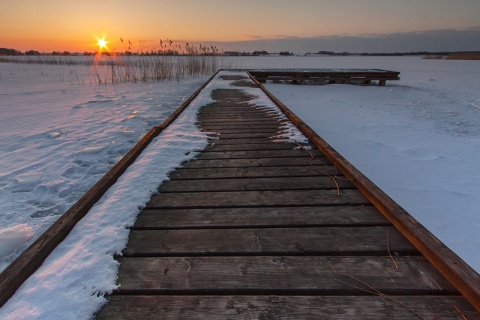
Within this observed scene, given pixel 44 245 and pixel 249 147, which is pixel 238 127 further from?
pixel 44 245

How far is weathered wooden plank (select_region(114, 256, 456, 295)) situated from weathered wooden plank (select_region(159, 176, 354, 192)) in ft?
2.78

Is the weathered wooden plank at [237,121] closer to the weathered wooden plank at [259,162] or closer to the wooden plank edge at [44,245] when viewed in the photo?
the weathered wooden plank at [259,162]

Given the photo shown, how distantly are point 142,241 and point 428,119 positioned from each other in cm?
791

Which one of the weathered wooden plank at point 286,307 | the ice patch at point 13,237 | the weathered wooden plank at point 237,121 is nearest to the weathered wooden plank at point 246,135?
the weathered wooden plank at point 237,121

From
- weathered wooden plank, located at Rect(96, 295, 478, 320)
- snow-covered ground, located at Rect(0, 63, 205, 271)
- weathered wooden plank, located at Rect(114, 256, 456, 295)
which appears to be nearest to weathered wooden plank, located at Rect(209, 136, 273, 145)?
snow-covered ground, located at Rect(0, 63, 205, 271)

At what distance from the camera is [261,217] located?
178 centimetres

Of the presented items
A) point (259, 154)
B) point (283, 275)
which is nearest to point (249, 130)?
point (259, 154)

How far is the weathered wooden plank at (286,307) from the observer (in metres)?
1.08

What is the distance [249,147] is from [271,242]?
1.84m

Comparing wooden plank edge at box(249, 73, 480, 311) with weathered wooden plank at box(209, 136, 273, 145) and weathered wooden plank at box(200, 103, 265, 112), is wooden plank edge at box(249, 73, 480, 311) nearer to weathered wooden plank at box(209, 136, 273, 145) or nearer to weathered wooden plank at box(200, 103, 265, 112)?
weathered wooden plank at box(209, 136, 273, 145)

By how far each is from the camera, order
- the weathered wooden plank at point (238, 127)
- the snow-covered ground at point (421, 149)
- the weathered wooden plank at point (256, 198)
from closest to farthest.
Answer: the weathered wooden plank at point (256, 198) < the snow-covered ground at point (421, 149) < the weathered wooden plank at point (238, 127)

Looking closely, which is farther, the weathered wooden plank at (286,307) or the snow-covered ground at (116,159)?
the snow-covered ground at (116,159)

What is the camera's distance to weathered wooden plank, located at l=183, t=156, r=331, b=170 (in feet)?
8.82

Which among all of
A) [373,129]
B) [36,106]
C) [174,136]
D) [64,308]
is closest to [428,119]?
[373,129]
